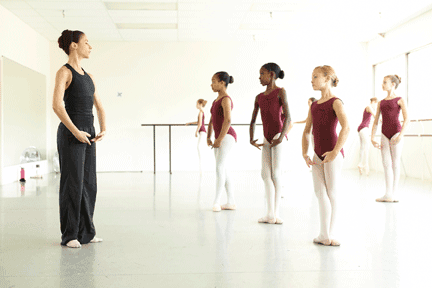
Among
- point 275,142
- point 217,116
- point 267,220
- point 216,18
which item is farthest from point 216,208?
point 216,18

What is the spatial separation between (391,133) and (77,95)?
11.4 ft

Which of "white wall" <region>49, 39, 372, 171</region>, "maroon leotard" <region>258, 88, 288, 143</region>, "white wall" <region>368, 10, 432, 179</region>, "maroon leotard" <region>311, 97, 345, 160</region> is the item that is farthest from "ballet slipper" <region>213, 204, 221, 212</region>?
"white wall" <region>49, 39, 372, 171</region>

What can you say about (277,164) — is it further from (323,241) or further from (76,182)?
(76,182)

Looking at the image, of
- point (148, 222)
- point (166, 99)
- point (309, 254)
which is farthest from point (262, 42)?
point (309, 254)

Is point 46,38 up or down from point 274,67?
up

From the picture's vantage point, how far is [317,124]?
2750mm

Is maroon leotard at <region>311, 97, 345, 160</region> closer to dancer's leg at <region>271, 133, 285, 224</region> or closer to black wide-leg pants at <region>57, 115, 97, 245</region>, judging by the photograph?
dancer's leg at <region>271, 133, 285, 224</region>

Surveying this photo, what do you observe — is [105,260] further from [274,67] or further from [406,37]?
[406,37]

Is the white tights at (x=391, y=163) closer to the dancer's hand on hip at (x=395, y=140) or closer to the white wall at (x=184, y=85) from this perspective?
the dancer's hand on hip at (x=395, y=140)

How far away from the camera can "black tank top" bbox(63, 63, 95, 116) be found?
2.69 m

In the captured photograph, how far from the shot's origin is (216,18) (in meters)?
7.67

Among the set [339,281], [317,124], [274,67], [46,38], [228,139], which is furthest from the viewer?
[46,38]

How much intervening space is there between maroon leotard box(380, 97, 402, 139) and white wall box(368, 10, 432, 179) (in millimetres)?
2873

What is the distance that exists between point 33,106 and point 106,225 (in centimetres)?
575
